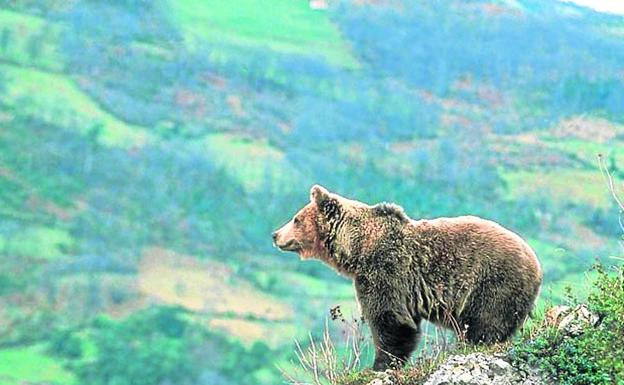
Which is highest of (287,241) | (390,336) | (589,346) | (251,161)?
(589,346)

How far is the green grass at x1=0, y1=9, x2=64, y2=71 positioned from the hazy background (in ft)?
0.46

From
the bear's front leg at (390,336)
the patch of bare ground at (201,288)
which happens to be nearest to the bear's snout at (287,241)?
the bear's front leg at (390,336)

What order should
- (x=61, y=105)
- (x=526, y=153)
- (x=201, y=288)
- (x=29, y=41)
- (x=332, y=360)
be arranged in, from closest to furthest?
(x=332, y=360)
(x=201, y=288)
(x=526, y=153)
(x=61, y=105)
(x=29, y=41)

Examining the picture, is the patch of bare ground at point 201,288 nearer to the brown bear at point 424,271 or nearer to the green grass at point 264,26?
the green grass at point 264,26

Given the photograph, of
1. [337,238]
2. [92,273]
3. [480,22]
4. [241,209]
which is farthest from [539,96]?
[337,238]

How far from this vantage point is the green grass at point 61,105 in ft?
192

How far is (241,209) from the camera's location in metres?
55.0

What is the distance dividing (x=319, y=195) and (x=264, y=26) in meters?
56.2

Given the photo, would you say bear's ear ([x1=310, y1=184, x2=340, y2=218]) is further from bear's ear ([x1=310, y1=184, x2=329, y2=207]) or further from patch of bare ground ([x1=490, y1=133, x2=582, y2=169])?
patch of bare ground ([x1=490, y1=133, x2=582, y2=169])

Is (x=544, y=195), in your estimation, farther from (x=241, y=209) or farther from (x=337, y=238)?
(x=337, y=238)

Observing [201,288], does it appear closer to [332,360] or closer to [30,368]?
[30,368]

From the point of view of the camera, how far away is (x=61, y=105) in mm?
59125

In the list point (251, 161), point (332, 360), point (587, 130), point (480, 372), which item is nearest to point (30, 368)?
point (251, 161)

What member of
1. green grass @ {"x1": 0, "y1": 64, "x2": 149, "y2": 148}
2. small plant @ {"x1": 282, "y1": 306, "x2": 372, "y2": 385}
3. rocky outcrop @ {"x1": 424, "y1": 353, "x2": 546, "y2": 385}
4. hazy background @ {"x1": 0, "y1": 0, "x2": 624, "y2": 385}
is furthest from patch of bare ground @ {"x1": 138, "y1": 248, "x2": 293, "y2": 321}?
rocky outcrop @ {"x1": 424, "y1": 353, "x2": 546, "y2": 385}
